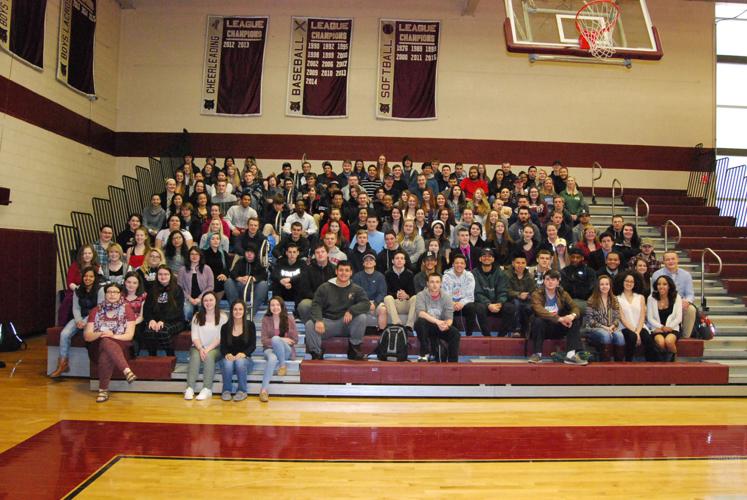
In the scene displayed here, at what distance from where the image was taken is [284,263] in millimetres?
7652

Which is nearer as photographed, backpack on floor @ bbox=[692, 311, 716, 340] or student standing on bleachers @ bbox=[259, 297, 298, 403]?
student standing on bleachers @ bbox=[259, 297, 298, 403]

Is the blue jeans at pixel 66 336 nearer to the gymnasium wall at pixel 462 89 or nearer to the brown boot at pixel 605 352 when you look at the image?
the brown boot at pixel 605 352

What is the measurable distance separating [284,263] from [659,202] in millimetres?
9075

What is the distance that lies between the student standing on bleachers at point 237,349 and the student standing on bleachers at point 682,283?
495cm

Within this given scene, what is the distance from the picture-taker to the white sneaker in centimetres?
602

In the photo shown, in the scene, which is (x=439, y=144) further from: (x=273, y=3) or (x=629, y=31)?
(x=629, y=31)

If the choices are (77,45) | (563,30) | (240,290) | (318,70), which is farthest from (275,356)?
(318,70)

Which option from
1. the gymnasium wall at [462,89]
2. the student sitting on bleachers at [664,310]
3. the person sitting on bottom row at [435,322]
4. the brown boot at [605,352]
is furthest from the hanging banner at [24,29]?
the student sitting on bleachers at [664,310]

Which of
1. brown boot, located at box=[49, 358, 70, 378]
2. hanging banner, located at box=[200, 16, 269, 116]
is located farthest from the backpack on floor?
hanging banner, located at box=[200, 16, 269, 116]

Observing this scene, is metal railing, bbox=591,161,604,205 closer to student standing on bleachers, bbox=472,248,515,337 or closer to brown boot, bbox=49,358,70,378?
student standing on bleachers, bbox=472,248,515,337

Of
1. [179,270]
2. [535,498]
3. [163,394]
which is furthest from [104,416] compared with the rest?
[535,498]

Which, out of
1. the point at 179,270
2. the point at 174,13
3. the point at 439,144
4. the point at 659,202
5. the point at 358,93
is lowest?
the point at 179,270

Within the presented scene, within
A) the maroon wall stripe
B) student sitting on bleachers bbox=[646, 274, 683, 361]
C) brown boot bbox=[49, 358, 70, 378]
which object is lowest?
brown boot bbox=[49, 358, 70, 378]

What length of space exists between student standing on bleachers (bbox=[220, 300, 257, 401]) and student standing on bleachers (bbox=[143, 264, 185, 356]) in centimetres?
78
